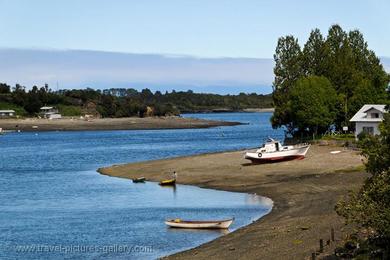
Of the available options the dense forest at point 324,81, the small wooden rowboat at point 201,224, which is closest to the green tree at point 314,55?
the dense forest at point 324,81

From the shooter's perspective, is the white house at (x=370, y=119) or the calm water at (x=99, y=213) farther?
the white house at (x=370, y=119)

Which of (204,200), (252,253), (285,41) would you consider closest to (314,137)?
(285,41)

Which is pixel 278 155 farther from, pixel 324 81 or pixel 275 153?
pixel 324 81

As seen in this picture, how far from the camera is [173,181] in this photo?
6794cm

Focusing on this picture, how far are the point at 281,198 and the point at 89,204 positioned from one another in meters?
15.2

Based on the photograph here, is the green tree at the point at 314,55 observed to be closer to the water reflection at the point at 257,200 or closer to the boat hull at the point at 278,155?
the boat hull at the point at 278,155

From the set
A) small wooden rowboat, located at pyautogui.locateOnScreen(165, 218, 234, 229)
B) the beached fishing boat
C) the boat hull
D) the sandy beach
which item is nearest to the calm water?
small wooden rowboat, located at pyautogui.locateOnScreen(165, 218, 234, 229)

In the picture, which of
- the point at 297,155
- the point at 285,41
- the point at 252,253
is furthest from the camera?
the point at 285,41

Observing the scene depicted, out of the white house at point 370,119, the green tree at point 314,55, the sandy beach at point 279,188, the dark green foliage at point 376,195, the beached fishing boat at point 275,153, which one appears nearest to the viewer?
the dark green foliage at point 376,195

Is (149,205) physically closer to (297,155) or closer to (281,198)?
(281,198)

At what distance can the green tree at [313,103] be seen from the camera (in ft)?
331

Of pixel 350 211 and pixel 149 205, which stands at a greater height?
pixel 350 211

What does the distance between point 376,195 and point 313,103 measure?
75.8m

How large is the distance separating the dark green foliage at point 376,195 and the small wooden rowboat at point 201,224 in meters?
17.0
